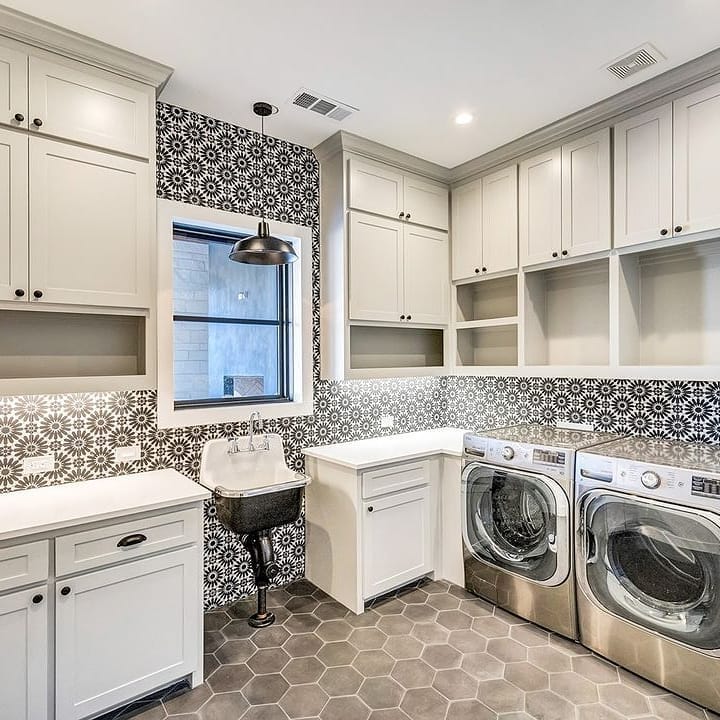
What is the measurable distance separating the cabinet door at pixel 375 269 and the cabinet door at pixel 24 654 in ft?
7.06

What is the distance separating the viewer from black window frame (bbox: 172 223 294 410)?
2898 mm

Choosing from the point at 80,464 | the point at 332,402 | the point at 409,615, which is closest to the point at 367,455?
the point at 332,402

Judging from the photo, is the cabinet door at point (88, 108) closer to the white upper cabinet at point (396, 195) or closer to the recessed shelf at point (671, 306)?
the white upper cabinet at point (396, 195)

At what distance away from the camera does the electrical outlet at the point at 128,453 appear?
99.8 inches

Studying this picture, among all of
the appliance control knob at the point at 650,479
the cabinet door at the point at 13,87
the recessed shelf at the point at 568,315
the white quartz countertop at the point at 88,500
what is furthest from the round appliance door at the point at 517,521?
the cabinet door at the point at 13,87

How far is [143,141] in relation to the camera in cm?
233

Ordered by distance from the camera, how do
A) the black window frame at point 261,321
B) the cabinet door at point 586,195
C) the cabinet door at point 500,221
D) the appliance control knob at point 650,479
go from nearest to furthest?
the appliance control knob at point 650,479
the cabinet door at point 586,195
the black window frame at point 261,321
the cabinet door at point 500,221

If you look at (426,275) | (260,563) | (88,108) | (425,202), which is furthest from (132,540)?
(425,202)

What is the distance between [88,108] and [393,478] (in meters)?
2.50

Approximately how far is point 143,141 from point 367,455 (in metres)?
2.11

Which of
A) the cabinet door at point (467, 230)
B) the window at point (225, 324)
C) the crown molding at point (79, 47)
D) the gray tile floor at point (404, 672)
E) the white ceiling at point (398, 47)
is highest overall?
the white ceiling at point (398, 47)

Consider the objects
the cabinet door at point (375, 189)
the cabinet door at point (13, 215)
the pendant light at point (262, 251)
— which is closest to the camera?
the cabinet door at point (13, 215)

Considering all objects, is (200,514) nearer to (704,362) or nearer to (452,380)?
(452,380)

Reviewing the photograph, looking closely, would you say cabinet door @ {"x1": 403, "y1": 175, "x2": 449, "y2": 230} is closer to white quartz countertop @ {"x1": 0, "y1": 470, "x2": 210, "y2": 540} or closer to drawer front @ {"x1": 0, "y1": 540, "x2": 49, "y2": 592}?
white quartz countertop @ {"x1": 0, "y1": 470, "x2": 210, "y2": 540}
